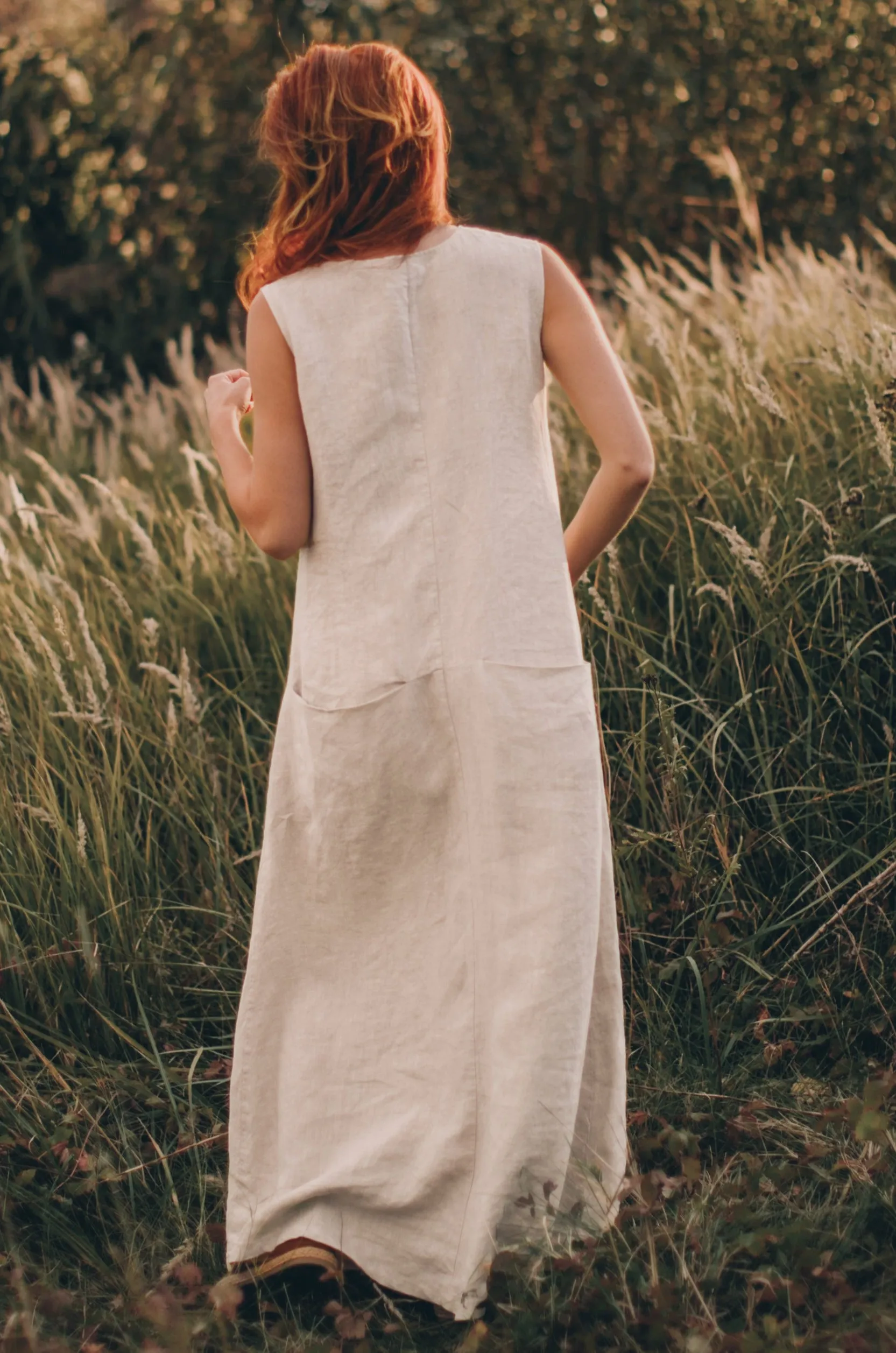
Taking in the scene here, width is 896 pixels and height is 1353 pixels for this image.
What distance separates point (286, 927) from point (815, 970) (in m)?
1.07

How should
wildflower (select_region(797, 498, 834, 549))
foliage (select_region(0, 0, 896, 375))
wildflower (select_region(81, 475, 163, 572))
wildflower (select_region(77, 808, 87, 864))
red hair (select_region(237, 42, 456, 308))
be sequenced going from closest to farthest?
red hair (select_region(237, 42, 456, 308)) < wildflower (select_region(77, 808, 87, 864)) < wildflower (select_region(797, 498, 834, 549)) < wildflower (select_region(81, 475, 163, 572)) < foliage (select_region(0, 0, 896, 375))

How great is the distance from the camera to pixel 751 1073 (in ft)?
7.82

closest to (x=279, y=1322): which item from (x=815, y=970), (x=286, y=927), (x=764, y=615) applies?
(x=286, y=927)

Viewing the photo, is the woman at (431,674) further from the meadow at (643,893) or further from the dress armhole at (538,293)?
the meadow at (643,893)

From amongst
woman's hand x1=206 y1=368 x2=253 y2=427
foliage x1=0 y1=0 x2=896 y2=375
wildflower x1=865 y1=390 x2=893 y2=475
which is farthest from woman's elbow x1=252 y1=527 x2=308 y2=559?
foliage x1=0 y1=0 x2=896 y2=375

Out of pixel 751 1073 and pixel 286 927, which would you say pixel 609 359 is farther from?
pixel 751 1073

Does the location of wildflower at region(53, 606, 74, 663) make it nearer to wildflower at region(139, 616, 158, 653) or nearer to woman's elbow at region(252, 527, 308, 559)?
wildflower at region(139, 616, 158, 653)

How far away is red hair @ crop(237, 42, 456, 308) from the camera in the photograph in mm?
1788

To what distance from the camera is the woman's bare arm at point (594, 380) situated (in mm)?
1851

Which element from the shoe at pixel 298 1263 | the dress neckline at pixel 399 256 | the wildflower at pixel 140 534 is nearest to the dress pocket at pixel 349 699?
the dress neckline at pixel 399 256

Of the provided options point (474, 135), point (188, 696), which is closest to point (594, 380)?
point (188, 696)

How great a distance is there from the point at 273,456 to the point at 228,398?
19 centimetres

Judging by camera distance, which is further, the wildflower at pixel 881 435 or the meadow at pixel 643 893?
the wildflower at pixel 881 435

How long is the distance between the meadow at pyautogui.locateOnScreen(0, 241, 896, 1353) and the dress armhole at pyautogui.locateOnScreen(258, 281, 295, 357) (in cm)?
96
